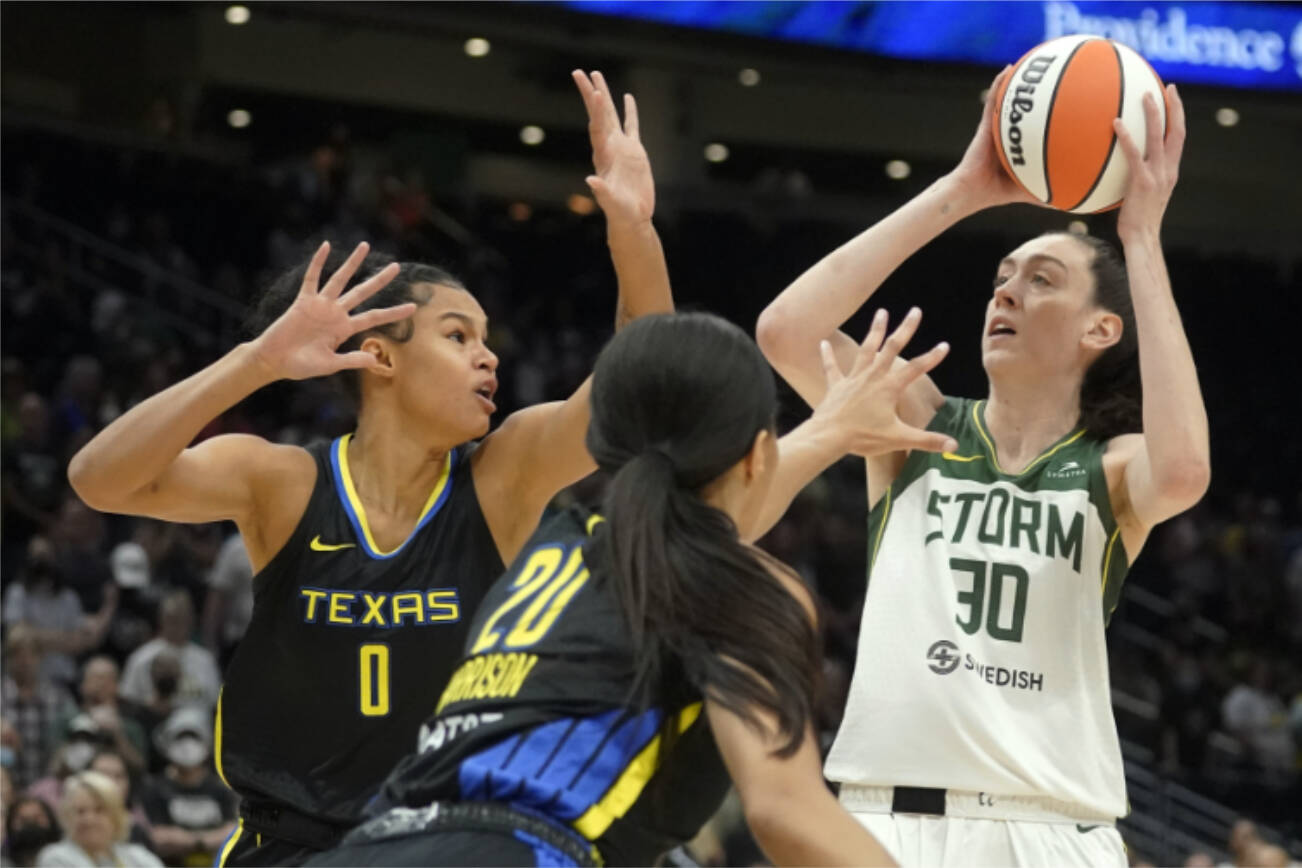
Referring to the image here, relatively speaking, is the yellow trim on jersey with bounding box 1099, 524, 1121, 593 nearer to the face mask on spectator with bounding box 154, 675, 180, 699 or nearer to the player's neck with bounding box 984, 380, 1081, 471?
the player's neck with bounding box 984, 380, 1081, 471

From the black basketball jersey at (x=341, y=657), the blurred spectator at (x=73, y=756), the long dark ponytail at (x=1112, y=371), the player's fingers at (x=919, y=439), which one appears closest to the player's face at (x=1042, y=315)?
the long dark ponytail at (x=1112, y=371)

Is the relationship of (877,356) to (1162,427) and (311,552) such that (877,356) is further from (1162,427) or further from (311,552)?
(311,552)

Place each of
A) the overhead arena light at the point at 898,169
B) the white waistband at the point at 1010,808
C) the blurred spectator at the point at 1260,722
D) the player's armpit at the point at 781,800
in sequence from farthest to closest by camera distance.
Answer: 1. the overhead arena light at the point at 898,169
2. the blurred spectator at the point at 1260,722
3. the white waistband at the point at 1010,808
4. the player's armpit at the point at 781,800

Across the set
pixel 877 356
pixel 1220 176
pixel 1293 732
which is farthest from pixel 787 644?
pixel 1220 176

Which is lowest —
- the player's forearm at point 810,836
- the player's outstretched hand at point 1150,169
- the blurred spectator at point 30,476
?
the player's forearm at point 810,836

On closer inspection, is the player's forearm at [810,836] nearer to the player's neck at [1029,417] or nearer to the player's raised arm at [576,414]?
the player's raised arm at [576,414]

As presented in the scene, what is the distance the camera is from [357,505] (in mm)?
3826

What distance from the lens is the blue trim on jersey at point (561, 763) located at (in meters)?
2.50

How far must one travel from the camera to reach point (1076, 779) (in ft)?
12.5

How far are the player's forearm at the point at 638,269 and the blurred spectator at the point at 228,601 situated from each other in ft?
25.9

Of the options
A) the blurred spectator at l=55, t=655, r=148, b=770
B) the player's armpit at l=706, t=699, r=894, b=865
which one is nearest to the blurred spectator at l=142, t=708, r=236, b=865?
the blurred spectator at l=55, t=655, r=148, b=770

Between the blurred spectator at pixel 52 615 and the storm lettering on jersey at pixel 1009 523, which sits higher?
the blurred spectator at pixel 52 615

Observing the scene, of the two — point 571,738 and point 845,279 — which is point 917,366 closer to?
point 845,279

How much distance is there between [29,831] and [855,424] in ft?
18.7
